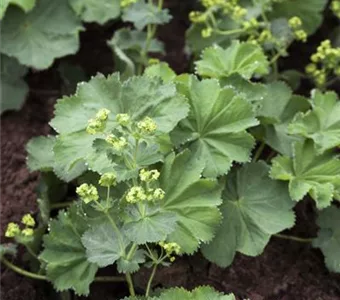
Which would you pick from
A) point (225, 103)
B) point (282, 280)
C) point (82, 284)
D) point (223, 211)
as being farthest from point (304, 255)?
point (82, 284)

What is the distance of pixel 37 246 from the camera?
7.45 feet

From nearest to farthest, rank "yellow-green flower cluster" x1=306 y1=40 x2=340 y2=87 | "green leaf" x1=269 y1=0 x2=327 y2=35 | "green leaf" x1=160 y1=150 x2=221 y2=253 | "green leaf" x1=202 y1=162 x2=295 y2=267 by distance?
"green leaf" x1=160 y1=150 x2=221 y2=253
"green leaf" x1=202 y1=162 x2=295 y2=267
"yellow-green flower cluster" x1=306 y1=40 x2=340 y2=87
"green leaf" x1=269 y1=0 x2=327 y2=35

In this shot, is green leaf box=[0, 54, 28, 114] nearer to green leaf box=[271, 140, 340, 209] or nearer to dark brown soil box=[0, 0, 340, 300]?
dark brown soil box=[0, 0, 340, 300]

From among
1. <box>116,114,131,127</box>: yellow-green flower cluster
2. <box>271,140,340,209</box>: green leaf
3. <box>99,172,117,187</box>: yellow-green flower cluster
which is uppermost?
<box>116,114,131,127</box>: yellow-green flower cluster

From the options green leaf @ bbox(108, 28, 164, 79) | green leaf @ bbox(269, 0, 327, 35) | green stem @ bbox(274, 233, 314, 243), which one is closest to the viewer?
green stem @ bbox(274, 233, 314, 243)

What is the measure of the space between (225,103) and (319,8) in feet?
2.88

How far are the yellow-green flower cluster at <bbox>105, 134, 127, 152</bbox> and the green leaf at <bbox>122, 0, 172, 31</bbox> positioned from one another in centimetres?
82

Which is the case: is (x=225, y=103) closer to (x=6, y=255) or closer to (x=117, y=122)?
(x=117, y=122)

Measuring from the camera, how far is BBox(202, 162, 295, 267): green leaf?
2.12m

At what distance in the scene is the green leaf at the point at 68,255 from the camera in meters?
2.07

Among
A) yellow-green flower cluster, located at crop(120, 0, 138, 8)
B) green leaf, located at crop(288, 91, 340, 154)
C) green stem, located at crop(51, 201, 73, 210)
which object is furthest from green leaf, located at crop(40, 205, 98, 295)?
yellow-green flower cluster, located at crop(120, 0, 138, 8)

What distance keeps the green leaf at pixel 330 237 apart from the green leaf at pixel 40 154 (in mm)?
830

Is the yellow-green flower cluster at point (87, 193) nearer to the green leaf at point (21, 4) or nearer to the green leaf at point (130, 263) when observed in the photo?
the green leaf at point (130, 263)

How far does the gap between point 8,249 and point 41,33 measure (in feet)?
2.88
